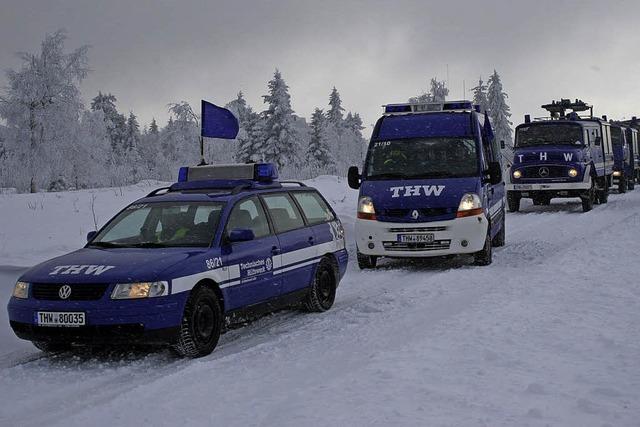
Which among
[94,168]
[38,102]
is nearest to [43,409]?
[38,102]

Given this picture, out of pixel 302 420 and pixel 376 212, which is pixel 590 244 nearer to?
pixel 376 212

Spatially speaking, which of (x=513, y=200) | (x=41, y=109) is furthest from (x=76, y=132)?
(x=513, y=200)

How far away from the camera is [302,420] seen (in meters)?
4.41

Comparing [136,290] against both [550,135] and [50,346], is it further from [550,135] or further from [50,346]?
[550,135]

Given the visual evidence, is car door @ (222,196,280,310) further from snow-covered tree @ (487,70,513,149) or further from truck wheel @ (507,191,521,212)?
snow-covered tree @ (487,70,513,149)

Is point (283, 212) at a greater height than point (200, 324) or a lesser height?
greater

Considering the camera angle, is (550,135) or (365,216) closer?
(365,216)

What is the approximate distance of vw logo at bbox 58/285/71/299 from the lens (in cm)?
600

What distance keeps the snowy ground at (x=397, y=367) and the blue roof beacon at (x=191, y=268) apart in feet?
1.05

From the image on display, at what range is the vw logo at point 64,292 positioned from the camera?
6.00m

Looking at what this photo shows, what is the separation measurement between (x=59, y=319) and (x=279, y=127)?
5382 centimetres

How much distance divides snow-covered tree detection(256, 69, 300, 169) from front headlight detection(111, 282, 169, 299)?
172 ft

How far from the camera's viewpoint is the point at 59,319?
5.96m

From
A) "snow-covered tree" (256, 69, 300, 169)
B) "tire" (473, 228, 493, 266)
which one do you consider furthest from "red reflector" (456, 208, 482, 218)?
"snow-covered tree" (256, 69, 300, 169)
